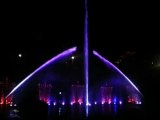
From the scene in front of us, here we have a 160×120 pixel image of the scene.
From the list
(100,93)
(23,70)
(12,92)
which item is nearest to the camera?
(12,92)

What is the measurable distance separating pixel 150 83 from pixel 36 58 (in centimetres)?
2311

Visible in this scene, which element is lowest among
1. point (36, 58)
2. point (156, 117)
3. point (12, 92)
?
point (156, 117)

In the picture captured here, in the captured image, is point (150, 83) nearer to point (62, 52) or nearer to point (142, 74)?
point (142, 74)

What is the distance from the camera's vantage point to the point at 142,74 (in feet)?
141

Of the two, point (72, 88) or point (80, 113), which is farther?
point (72, 88)

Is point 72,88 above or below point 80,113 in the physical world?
above

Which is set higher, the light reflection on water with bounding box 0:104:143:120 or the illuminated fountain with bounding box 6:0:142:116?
the illuminated fountain with bounding box 6:0:142:116

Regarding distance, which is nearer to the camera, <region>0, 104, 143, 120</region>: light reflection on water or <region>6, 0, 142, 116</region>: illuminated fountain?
<region>0, 104, 143, 120</region>: light reflection on water

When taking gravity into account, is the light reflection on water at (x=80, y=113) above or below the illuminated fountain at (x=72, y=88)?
below

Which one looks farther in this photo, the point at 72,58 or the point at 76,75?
the point at 72,58

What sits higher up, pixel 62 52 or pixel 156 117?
pixel 62 52

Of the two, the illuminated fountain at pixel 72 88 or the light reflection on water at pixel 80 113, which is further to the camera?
the illuminated fountain at pixel 72 88

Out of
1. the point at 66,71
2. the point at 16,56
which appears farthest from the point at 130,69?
the point at 16,56

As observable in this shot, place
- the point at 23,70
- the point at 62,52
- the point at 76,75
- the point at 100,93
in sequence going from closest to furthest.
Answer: the point at 100,93 → the point at 23,70 → the point at 76,75 → the point at 62,52
